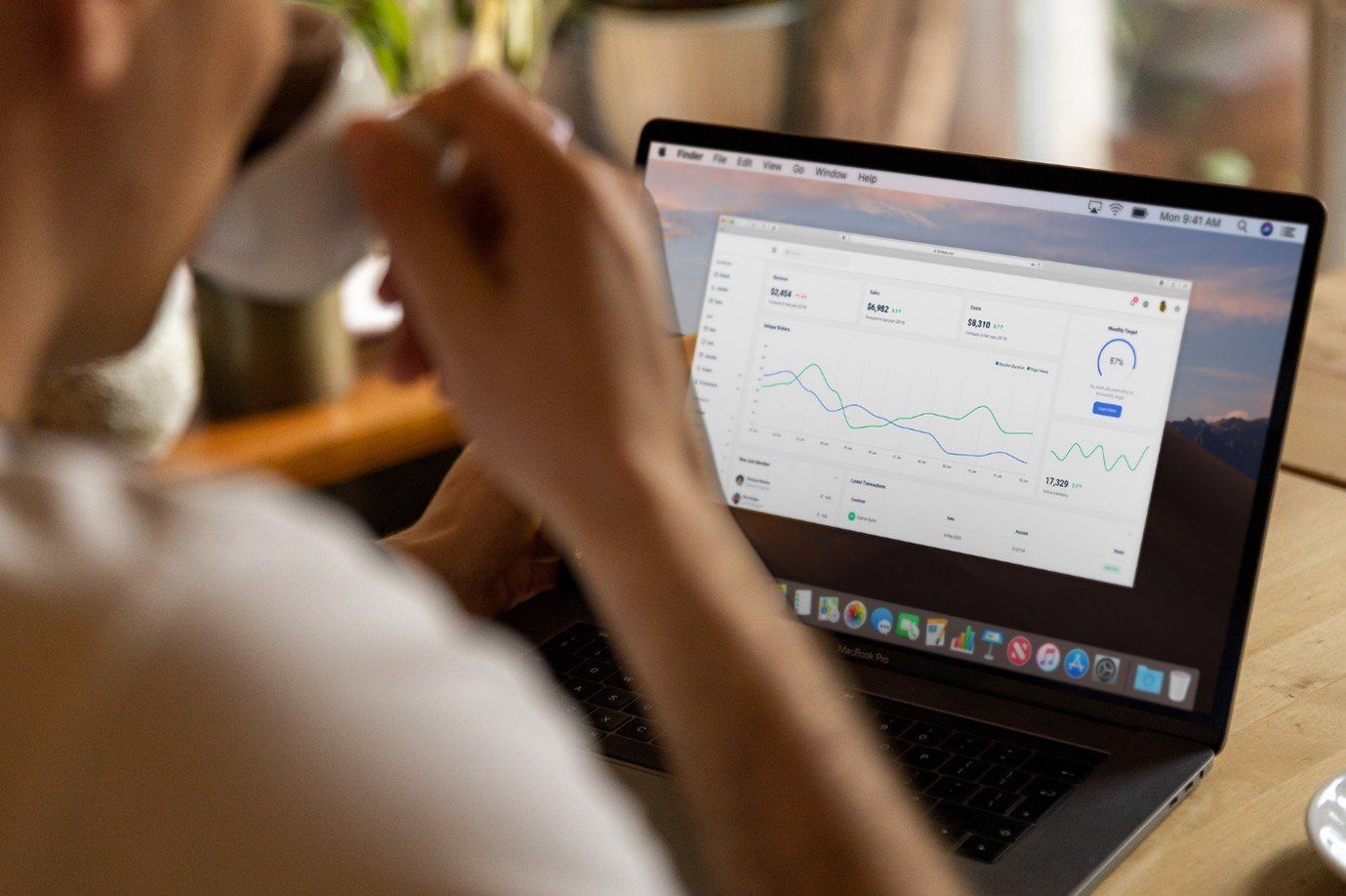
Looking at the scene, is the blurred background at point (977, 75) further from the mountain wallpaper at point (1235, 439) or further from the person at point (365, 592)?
the person at point (365, 592)

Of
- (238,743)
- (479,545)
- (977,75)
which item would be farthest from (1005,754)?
(977,75)

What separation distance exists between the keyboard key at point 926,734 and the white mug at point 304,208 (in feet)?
1.31

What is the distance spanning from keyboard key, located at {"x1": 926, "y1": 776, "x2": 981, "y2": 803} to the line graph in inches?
7.6

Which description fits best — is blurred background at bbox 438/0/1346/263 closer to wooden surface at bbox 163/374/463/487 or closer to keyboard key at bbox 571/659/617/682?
wooden surface at bbox 163/374/463/487

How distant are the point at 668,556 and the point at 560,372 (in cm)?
7

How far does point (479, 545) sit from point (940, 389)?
0.32m

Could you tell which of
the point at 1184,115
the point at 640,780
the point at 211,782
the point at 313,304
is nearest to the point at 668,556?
the point at 211,782

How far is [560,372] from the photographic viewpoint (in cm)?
46

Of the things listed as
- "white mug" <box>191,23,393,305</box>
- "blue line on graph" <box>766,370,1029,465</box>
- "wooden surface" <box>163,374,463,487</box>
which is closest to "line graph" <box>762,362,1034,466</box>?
"blue line on graph" <box>766,370,1029,465</box>

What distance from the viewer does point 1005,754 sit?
772mm

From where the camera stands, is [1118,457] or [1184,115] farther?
[1184,115]

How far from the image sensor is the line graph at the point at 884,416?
83 centimetres

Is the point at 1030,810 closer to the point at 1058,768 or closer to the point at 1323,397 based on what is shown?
the point at 1058,768

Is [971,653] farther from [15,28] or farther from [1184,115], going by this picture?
[1184,115]
